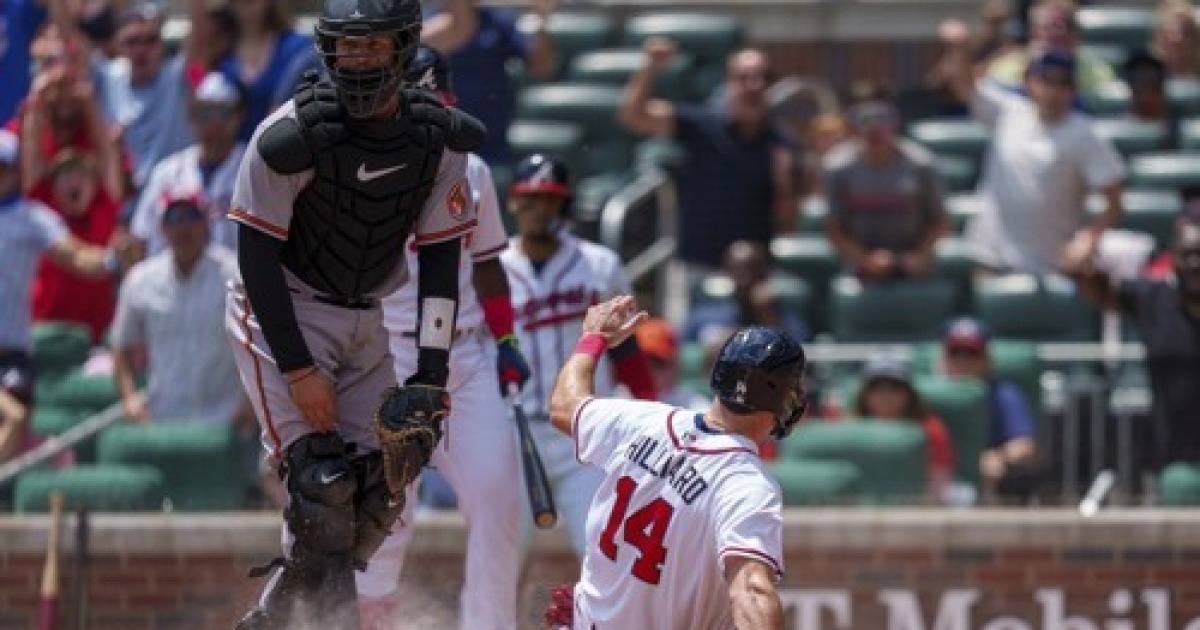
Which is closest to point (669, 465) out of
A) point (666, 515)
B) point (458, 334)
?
point (666, 515)

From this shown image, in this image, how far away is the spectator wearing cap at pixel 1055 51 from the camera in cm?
1359

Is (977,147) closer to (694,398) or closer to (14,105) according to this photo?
(694,398)

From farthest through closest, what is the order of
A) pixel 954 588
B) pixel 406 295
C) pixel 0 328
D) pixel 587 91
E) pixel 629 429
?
1. pixel 587 91
2. pixel 0 328
3. pixel 954 588
4. pixel 406 295
5. pixel 629 429

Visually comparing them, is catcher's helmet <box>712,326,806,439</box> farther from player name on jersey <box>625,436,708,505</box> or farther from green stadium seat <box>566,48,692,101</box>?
green stadium seat <box>566,48,692,101</box>

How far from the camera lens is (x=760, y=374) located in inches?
271

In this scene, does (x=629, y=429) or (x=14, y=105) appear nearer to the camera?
(x=629, y=429)

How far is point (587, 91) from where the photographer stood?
595 inches

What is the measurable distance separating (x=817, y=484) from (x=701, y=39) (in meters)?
5.39

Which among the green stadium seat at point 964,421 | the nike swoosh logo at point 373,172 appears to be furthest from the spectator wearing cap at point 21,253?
the nike swoosh logo at point 373,172

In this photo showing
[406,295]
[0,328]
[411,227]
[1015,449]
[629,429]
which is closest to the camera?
[629,429]

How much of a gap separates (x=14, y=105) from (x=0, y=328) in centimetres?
208

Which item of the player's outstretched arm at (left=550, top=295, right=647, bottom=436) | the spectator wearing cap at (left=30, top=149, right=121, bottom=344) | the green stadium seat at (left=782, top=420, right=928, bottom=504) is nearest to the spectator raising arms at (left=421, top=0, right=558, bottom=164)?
the spectator wearing cap at (left=30, top=149, right=121, bottom=344)

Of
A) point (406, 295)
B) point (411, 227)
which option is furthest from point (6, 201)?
point (411, 227)

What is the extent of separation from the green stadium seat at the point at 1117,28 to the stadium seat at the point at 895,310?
3.40m
